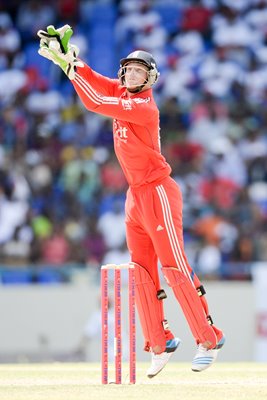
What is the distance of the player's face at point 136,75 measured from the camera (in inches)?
285

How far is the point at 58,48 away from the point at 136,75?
0.62 m

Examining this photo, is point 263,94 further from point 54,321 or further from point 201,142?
point 54,321

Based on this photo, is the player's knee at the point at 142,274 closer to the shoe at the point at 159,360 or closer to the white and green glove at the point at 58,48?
the shoe at the point at 159,360

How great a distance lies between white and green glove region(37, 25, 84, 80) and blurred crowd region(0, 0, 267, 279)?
6065 millimetres

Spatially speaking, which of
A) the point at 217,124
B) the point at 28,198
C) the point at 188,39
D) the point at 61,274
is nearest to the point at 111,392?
the point at 61,274

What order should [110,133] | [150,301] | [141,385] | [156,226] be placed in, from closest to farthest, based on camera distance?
[141,385] < [156,226] < [150,301] < [110,133]

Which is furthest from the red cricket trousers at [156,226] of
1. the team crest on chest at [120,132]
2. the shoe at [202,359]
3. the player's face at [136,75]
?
the player's face at [136,75]

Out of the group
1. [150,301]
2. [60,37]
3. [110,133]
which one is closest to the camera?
[60,37]

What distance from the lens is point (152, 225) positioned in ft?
23.5

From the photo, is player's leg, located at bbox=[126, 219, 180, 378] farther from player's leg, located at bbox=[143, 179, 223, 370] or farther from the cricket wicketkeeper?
player's leg, located at bbox=[143, 179, 223, 370]

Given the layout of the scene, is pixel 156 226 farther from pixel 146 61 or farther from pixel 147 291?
pixel 146 61

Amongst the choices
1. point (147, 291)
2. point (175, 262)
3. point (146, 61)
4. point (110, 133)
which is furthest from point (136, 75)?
point (110, 133)

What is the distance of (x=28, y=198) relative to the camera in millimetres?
13664

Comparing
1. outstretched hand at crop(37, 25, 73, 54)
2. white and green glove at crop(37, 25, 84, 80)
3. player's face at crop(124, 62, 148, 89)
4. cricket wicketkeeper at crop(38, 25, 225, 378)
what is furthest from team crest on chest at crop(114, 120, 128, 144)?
outstretched hand at crop(37, 25, 73, 54)
